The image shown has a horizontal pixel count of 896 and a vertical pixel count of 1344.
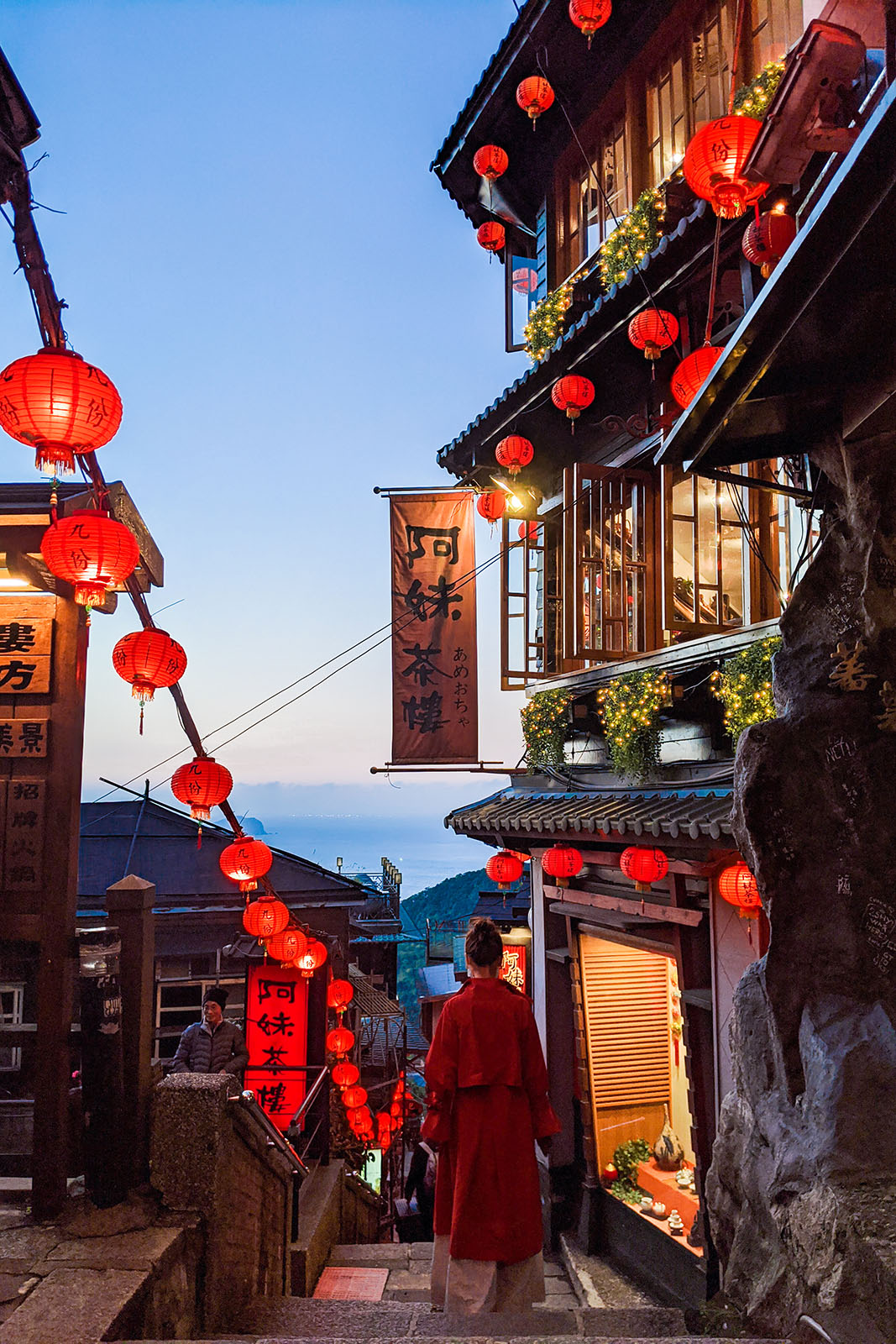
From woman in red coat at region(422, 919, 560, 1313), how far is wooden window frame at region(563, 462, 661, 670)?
5.44 metres

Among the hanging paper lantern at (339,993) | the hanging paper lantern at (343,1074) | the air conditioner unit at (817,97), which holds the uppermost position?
the air conditioner unit at (817,97)

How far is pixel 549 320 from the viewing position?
12234 millimetres

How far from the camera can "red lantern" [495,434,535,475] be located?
12633 millimetres

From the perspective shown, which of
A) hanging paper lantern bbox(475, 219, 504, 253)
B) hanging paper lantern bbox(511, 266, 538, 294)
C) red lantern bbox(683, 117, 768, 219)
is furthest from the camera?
hanging paper lantern bbox(511, 266, 538, 294)

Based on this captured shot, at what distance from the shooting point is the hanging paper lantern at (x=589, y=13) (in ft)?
34.5

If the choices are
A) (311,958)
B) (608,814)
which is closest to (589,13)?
(608,814)

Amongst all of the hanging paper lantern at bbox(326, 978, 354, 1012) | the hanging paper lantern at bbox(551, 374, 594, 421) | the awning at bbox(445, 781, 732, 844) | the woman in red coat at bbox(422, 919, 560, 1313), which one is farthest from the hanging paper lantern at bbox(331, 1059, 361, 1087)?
the hanging paper lantern at bbox(551, 374, 594, 421)

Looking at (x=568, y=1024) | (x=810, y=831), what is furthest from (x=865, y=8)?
(x=568, y=1024)

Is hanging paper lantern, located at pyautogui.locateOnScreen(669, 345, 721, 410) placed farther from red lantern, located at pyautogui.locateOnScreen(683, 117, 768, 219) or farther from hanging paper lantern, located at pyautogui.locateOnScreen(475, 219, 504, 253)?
hanging paper lantern, located at pyautogui.locateOnScreen(475, 219, 504, 253)

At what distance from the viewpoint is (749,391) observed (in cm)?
454

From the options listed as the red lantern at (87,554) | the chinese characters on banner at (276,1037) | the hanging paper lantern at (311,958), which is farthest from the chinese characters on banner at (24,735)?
the chinese characters on banner at (276,1037)

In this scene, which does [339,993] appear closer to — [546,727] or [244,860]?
[244,860]

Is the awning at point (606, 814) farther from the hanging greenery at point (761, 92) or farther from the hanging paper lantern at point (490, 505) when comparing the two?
the hanging greenery at point (761, 92)

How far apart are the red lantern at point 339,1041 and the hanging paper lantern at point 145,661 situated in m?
12.2
